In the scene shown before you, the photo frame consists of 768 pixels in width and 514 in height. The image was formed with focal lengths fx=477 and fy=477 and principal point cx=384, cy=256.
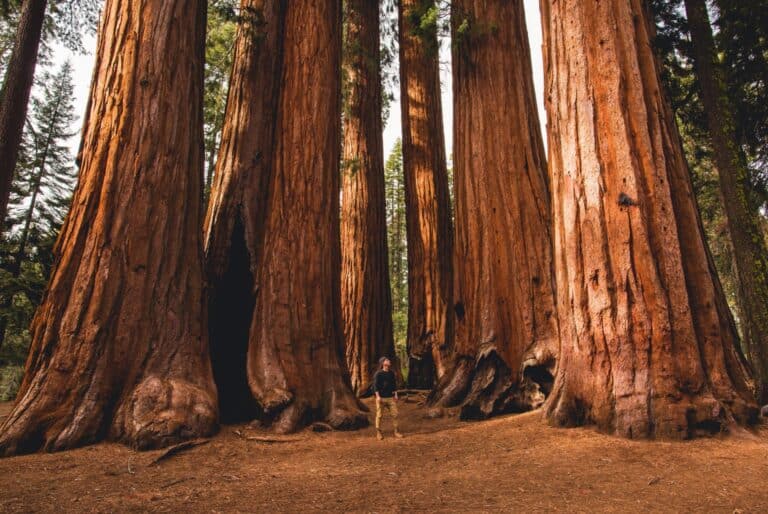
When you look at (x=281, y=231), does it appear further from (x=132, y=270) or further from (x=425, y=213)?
(x=425, y=213)

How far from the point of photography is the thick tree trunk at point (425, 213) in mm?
9859

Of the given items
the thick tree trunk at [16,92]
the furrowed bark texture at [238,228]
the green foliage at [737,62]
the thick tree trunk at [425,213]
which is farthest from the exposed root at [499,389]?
the thick tree trunk at [16,92]

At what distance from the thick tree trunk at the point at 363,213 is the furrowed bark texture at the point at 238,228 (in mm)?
3475

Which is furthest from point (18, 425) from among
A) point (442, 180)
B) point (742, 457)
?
point (442, 180)

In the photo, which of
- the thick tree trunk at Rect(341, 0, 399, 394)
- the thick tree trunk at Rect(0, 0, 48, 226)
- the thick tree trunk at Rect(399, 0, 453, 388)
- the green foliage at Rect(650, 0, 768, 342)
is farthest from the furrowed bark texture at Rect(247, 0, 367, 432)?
the green foliage at Rect(650, 0, 768, 342)

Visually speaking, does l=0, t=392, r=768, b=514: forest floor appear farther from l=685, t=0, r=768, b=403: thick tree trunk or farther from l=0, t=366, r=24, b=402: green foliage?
l=0, t=366, r=24, b=402: green foliage

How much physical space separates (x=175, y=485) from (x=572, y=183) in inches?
160

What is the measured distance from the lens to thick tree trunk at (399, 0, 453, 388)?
9.86m

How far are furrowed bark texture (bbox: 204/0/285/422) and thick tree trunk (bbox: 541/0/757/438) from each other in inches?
142

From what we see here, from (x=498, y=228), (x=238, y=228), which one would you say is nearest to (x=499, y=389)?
(x=498, y=228)

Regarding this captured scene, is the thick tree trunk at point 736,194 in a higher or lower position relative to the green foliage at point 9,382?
higher

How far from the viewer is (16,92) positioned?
6.96 meters

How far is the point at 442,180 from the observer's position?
36.0 feet

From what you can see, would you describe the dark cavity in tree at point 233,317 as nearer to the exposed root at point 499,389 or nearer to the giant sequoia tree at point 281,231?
the giant sequoia tree at point 281,231
